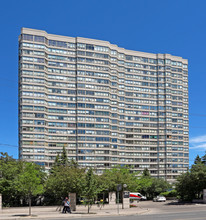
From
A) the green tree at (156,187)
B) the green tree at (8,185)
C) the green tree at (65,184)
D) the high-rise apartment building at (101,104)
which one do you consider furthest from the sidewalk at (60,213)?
the high-rise apartment building at (101,104)

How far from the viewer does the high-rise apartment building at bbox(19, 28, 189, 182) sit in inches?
4215

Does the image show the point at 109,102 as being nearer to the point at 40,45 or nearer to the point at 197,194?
the point at 40,45

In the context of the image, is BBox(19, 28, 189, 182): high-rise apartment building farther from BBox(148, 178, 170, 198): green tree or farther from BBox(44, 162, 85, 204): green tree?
BBox(44, 162, 85, 204): green tree

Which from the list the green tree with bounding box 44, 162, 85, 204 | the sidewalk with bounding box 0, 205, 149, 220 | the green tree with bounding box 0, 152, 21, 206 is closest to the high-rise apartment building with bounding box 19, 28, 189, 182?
the green tree with bounding box 0, 152, 21, 206

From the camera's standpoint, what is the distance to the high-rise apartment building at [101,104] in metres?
107

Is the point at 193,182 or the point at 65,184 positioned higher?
the point at 65,184

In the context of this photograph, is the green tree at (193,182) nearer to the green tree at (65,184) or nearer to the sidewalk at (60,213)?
the sidewalk at (60,213)

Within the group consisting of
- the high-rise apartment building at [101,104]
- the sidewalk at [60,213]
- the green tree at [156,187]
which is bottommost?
the green tree at [156,187]

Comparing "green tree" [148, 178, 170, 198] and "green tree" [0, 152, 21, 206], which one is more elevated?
"green tree" [0, 152, 21, 206]

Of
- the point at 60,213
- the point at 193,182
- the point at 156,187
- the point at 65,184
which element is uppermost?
the point at 65,184

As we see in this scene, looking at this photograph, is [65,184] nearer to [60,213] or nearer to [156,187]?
[60,213]

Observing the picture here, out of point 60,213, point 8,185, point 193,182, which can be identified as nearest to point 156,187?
point 193,182

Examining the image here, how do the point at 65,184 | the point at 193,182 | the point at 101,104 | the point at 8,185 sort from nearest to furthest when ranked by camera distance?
the point at 65,184 < the point at 8,185 < the point at 193,182 < the point at 101,104

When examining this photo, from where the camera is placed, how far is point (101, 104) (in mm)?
116625
